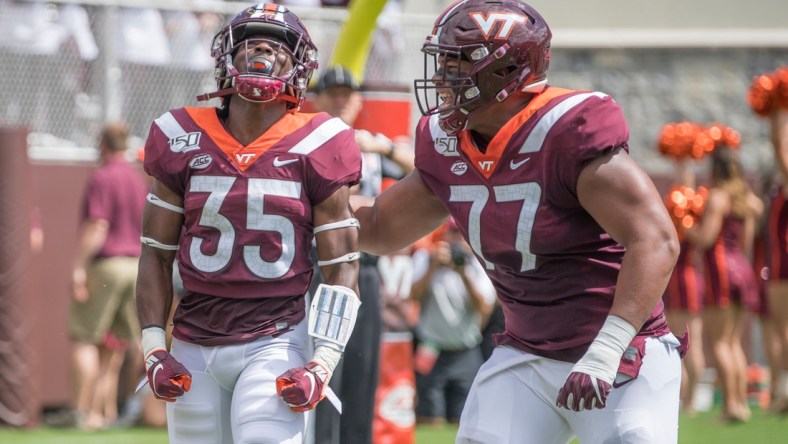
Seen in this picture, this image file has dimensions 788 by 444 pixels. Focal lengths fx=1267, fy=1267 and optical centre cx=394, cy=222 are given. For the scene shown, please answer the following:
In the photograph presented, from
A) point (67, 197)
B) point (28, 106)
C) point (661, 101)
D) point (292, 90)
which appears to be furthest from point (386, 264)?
point (661, 101)

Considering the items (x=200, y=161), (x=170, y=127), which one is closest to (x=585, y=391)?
(x=200, y=161)

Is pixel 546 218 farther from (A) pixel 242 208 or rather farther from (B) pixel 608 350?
(A) pixel 242 208

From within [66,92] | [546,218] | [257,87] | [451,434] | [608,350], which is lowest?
[451,434]

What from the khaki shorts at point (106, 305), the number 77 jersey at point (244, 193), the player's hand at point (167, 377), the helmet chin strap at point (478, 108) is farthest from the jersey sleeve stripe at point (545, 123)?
the khaki shorts at point (106, 305)

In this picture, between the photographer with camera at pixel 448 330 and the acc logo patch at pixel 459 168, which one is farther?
the photographer with camera at pixel 448 330

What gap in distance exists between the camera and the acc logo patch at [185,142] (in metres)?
3.70

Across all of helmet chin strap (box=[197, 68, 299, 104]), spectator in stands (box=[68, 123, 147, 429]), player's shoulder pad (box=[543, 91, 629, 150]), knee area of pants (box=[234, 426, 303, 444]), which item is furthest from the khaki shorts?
player's shoulder pad (box=[543, 91, 629, 150])

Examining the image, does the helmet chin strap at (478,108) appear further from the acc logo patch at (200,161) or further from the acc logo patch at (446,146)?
the acc logo patch at (200,161)

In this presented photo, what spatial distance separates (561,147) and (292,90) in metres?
0.91

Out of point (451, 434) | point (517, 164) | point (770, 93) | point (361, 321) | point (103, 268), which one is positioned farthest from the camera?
point (103, 268)

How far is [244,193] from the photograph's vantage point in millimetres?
3662

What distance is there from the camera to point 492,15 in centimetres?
351

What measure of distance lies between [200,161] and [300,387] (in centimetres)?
73

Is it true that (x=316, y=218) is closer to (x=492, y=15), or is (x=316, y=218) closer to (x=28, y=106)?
(x=492, y=15)
